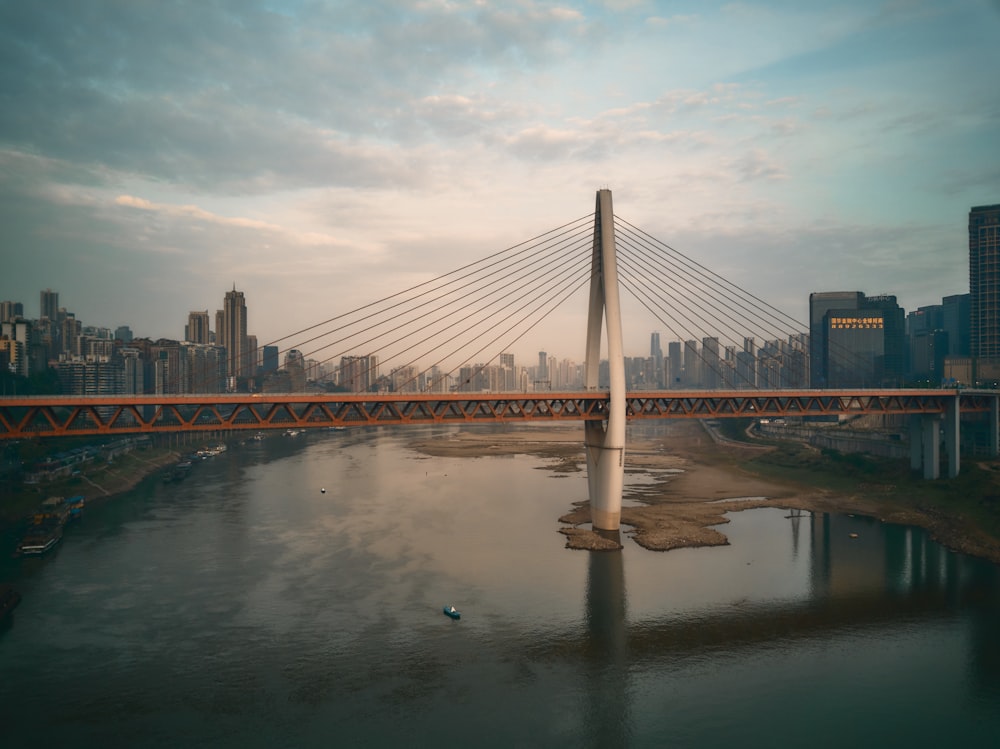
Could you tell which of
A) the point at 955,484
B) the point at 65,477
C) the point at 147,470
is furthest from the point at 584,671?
the point at 147,470

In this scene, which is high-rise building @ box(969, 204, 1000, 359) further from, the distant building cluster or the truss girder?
the truss girder

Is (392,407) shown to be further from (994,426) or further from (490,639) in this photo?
(994,426)

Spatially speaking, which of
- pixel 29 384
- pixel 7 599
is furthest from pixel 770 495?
pixel 29 384

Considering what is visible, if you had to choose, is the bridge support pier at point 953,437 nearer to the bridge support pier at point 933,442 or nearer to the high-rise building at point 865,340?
the bridge support pier at point 933,442

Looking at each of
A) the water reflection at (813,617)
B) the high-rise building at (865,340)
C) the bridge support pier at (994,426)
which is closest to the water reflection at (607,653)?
the water reflection at (813,617)

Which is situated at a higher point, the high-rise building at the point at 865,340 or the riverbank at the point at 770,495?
the high-rise building at the point at 865,340

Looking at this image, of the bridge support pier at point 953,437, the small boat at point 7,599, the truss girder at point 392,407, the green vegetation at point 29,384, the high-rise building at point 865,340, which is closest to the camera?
the small boat at point 7,599

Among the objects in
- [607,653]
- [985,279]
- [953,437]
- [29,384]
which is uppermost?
[985,279]
